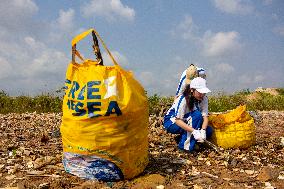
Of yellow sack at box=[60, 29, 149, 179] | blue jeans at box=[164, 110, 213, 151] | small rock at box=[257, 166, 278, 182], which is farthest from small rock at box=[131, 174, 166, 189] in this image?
blue jeans at box=[164, 110, 213, 151]

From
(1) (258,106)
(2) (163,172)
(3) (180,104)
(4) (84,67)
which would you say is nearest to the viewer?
(4) (84,67)

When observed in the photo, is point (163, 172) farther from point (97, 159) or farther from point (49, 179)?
point (49, 179)

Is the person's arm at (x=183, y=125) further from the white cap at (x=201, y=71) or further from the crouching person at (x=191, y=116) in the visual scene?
the white cap at (x=201, y=71)

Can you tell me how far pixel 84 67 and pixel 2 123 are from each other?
4480mm

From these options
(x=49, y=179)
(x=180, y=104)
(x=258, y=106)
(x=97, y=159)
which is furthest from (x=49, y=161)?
(x=258, y=106)

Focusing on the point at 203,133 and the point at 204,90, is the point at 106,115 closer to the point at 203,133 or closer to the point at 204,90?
the point at 204,90

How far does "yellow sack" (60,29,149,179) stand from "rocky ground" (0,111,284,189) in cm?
32

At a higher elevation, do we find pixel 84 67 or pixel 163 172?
pixel 84 67

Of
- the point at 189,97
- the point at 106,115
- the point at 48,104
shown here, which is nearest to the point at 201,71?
the point at 189,97

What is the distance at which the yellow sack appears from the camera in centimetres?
391

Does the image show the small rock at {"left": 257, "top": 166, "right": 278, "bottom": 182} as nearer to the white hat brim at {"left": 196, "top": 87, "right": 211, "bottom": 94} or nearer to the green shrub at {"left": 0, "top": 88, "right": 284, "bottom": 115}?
the white hat brim at {"left": 196, "top": 87, "right": 211, "bottom": 94}

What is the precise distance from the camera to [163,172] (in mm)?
4480

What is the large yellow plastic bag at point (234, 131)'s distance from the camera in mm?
5637

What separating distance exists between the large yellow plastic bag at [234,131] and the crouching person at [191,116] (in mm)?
163
